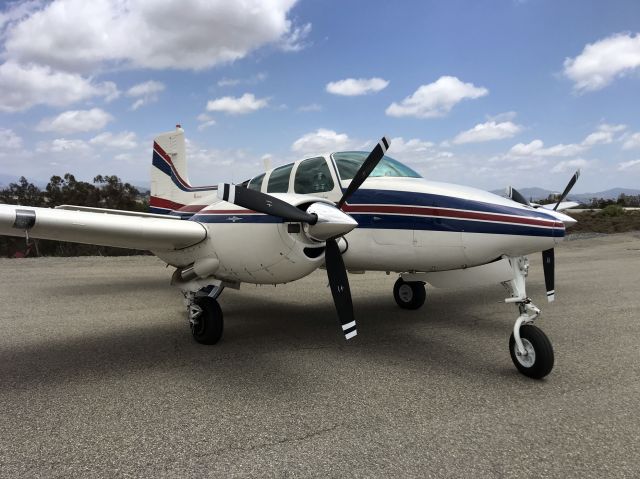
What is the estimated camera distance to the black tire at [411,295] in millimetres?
8609

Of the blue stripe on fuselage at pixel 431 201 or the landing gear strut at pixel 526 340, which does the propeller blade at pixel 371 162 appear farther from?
the landing gear strut at pixel 526 340

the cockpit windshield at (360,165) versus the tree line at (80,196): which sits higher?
the tree line at (80,196)

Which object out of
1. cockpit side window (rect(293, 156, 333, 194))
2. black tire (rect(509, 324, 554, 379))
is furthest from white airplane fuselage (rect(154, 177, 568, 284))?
black tire (rect(509, 324, 554, 379))

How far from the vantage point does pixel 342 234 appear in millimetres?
4816

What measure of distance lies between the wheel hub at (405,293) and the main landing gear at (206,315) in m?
4.11

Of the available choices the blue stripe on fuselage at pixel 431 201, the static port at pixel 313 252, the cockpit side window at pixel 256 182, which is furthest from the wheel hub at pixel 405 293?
the static port at pixel 313 252

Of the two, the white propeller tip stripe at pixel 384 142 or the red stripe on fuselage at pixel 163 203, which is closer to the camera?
the white propeller tip stripe at pixel 384 142

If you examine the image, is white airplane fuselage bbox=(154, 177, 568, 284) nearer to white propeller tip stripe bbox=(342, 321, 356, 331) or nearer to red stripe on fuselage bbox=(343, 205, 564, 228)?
red stripe on fuselage bbox=(343, 205, 564, 228)

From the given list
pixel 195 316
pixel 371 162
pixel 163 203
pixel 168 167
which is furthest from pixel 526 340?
pixel 168 167

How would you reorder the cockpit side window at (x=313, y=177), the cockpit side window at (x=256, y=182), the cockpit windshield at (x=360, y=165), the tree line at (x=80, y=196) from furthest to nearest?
the tree line at (x=80, y=196) < the cockpit side window at (x=256, y=182) < the cockpit side window at (x=313, y=177) < the cockpit windshield at (x=360, y=165)

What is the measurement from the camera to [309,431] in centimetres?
348

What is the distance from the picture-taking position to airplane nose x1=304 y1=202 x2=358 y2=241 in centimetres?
467

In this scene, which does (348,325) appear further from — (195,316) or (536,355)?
(195,316)

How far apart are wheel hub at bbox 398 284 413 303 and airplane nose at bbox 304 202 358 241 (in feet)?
14.1
